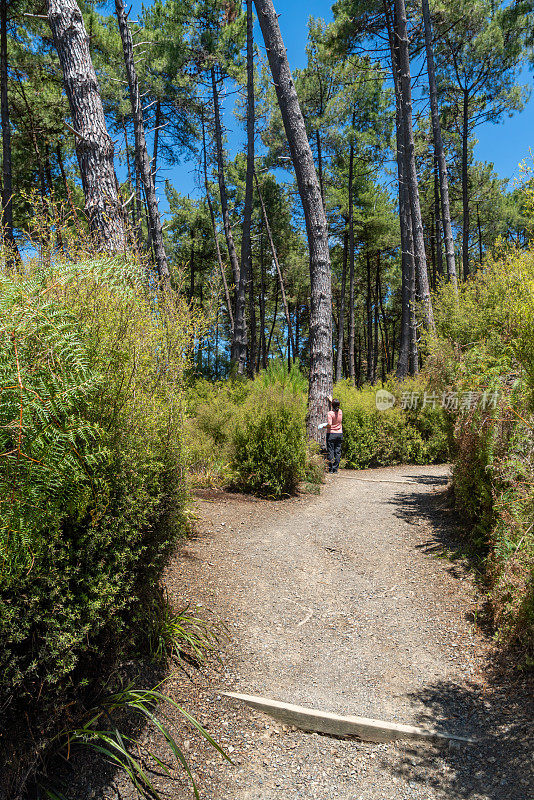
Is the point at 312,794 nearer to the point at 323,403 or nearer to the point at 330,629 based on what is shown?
the point at 330,629

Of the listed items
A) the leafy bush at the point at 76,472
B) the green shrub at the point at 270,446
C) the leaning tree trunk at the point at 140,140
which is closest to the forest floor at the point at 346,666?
the leafy bush at the point at 76,472

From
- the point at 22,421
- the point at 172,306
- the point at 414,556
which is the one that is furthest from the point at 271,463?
the point at 22,421

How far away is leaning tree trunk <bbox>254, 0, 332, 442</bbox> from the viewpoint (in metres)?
8.12

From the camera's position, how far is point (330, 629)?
11.3 ft

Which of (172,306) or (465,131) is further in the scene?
Answer: (465,131)

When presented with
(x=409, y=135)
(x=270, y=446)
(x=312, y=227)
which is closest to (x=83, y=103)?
(x=270, y=446)

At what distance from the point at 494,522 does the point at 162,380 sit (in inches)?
125

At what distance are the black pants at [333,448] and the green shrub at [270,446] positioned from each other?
2428mm

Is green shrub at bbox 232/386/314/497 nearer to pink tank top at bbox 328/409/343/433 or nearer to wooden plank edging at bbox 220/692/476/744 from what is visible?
pink tank top at bbox 328/409/343/433

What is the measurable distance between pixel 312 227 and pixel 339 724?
749 centimetres

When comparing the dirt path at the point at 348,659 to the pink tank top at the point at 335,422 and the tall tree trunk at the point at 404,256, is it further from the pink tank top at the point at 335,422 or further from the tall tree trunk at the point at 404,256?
the tall tree trunk at the point at 404,256

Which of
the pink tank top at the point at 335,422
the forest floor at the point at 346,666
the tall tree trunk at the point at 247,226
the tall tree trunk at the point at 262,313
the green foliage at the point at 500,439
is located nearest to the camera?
the forest floor at the point at 346,666

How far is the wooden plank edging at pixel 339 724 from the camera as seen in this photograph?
248 cm

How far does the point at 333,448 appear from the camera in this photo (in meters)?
8.92
